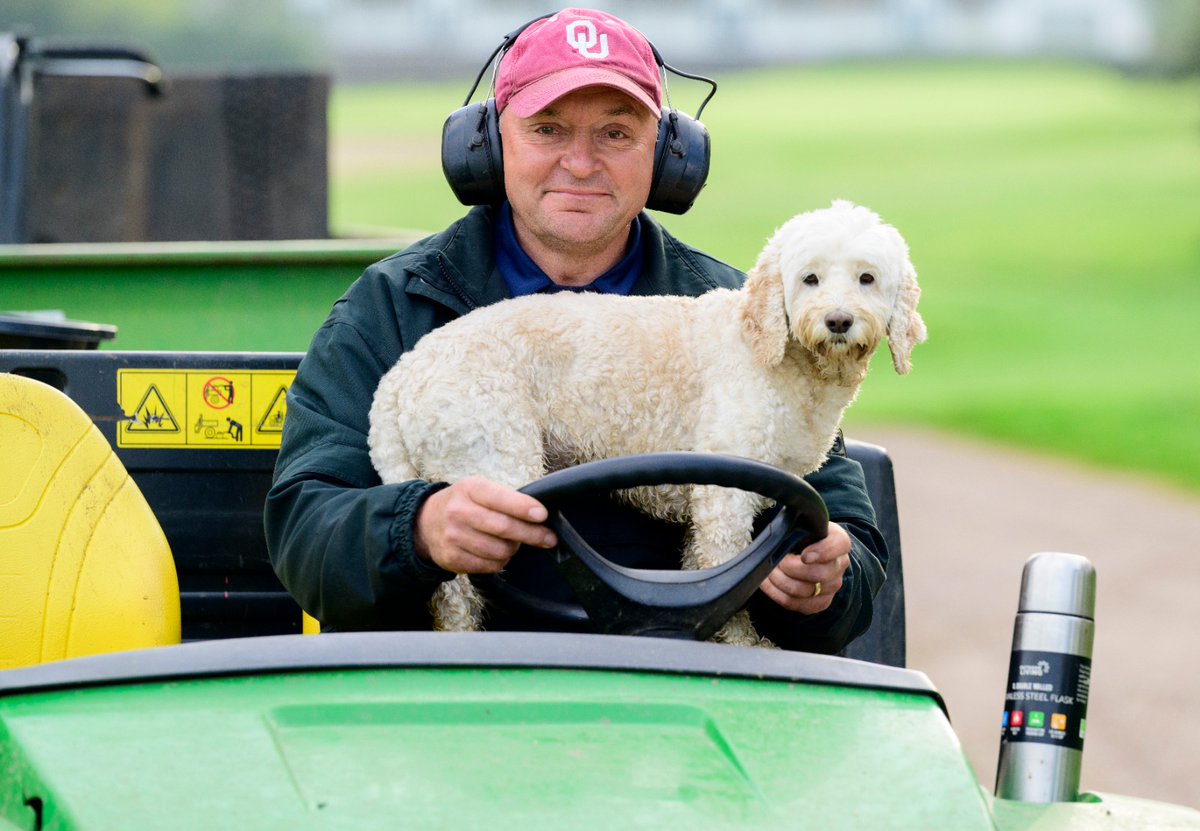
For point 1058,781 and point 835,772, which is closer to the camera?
point 835,772

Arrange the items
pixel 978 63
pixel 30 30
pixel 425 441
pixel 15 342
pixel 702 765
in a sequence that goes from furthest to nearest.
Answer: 1. pixel 978 63
2. pixel 30 30
3. pixel 15 342
4. pixel 425 441
5. pixel 702 765

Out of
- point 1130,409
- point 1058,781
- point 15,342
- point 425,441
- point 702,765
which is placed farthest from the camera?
point 1130,409

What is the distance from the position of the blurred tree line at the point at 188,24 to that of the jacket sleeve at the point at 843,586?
114 feet

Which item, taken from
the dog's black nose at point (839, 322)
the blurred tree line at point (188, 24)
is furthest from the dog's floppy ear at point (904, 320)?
the blurred tree line at point (188, 24)

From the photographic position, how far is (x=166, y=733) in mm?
1706

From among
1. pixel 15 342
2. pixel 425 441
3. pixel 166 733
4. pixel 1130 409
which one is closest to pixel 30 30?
pixel 15 342

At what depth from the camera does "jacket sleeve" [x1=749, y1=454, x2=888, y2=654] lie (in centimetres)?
247

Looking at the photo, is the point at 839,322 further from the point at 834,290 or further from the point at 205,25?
the point at 205,25

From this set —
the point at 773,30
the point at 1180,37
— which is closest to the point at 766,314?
the point at 1180,37

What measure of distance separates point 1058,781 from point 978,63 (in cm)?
5440

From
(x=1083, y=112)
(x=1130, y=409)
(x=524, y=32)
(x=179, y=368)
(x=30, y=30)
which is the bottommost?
(x=1130, y=409)

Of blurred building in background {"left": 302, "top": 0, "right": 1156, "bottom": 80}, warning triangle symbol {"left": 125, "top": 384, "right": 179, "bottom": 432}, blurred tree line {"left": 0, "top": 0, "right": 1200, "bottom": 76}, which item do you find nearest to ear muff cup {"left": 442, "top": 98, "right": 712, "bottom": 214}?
warning triangle symbol {"left": 125, "top": 384, "right": 179, "bottom": 432}

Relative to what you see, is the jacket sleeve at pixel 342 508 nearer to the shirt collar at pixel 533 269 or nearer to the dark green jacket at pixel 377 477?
the dark green jacket at pixel 377 477

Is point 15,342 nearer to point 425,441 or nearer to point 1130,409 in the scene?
point 425,441
